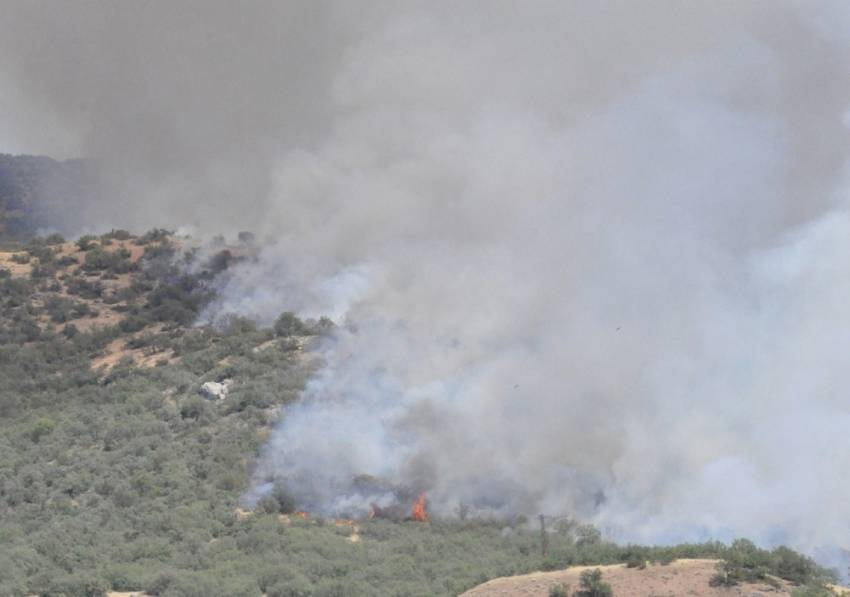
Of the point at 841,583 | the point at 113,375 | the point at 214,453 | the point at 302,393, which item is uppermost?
the point at 113,375

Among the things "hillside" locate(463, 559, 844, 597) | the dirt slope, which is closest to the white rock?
the dirt slope

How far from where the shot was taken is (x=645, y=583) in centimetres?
3538

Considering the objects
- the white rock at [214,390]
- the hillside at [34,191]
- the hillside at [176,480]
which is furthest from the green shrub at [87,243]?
the white rock at [214,390]

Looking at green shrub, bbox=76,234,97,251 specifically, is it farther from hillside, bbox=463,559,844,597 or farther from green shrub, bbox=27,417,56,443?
hillside, bbox=463,559,844,597

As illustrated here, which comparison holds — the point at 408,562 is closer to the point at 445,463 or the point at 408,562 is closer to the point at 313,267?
the point at 445,463

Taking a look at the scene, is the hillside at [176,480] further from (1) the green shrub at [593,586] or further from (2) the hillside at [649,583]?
(1) the green shrub at [593,586]

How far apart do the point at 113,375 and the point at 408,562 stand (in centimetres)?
3582

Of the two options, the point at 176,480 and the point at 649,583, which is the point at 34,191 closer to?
the point at 176,480

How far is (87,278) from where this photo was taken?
98062 mm

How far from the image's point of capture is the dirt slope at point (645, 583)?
1347 inches

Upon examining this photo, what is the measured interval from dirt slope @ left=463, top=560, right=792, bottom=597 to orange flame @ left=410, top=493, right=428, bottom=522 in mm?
14350

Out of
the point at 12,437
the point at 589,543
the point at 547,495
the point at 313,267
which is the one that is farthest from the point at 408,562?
the point at 313,267

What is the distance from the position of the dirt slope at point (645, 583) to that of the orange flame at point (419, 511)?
565 inches

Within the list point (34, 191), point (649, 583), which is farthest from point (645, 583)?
point (34, 191)
